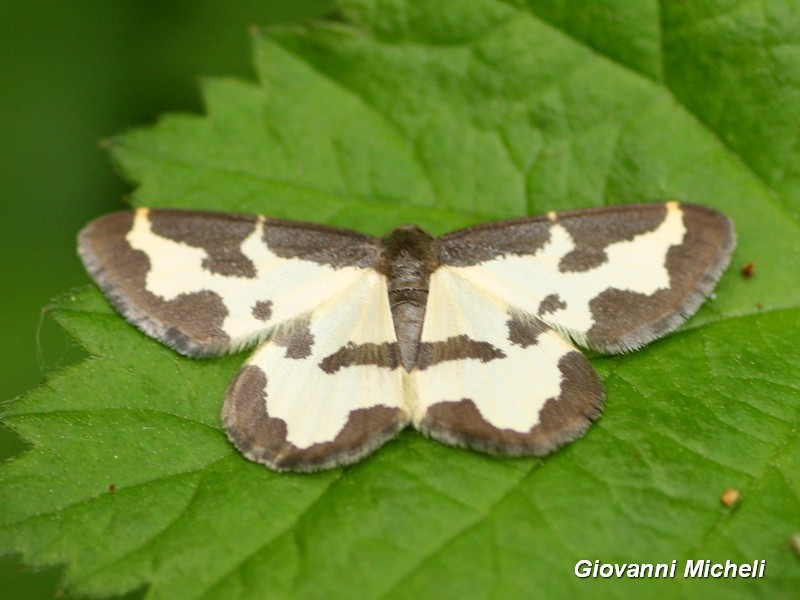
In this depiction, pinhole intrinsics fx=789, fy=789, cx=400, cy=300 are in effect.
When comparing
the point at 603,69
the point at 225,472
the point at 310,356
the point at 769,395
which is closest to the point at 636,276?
the point at 769,395

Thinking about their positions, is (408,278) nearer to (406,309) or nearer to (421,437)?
(406,309)

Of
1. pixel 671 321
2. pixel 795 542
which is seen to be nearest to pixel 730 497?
pixel 795 542

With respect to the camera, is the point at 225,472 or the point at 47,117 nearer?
the point at 225,472

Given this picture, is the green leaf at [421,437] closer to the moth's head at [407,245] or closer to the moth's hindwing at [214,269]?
the moth's hindwing at [214,269]

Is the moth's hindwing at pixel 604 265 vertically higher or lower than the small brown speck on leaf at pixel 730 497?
higher

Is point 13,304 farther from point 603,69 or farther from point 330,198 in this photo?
point 603,69


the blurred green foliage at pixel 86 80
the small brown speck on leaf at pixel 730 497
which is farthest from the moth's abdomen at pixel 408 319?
the blurred green foliage at pixel 86 80
